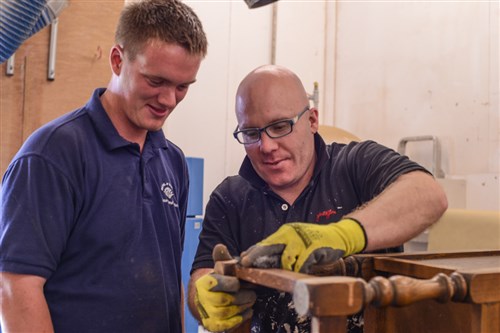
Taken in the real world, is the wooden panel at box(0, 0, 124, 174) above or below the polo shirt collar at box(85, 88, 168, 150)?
above

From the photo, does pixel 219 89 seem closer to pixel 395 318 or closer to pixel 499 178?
pixel 499 178

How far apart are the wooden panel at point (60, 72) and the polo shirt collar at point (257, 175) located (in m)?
0.92

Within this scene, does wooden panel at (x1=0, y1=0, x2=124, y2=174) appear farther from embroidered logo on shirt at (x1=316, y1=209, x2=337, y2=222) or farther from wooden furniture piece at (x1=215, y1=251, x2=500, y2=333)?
wooden furniture piece at (x1=215, y1=251, x2=500, y2=333)

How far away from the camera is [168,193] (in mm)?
1185

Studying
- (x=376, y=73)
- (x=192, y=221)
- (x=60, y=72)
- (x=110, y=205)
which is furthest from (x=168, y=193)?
(x=376, y=73)

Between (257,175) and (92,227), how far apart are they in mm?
445

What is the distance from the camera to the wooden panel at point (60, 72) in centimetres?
182

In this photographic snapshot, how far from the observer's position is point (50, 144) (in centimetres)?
99

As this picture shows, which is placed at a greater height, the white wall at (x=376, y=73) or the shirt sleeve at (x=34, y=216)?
the white wall at (x=376, y=73)

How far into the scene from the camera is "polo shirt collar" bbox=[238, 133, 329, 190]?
1.27 m

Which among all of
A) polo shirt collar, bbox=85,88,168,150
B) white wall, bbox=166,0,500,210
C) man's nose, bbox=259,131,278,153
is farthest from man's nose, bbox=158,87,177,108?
white wall, bbox=166,0,500,210

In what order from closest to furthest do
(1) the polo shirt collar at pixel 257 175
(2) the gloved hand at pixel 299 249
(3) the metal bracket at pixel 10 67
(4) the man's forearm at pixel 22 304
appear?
(2) the gloved hand at pixel 299 249 < (4) the man's forearm at pixel 22 304 < (1) the polo shirt collar at pixel 257 175 < (3) the metal bracket at pixel 10 67

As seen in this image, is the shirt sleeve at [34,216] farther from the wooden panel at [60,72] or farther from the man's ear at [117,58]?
the wooden panel at [60,72]

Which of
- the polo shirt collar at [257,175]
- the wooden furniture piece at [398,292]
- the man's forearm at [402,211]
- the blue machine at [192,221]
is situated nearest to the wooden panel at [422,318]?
the wooden furniture piece at [398,292]
